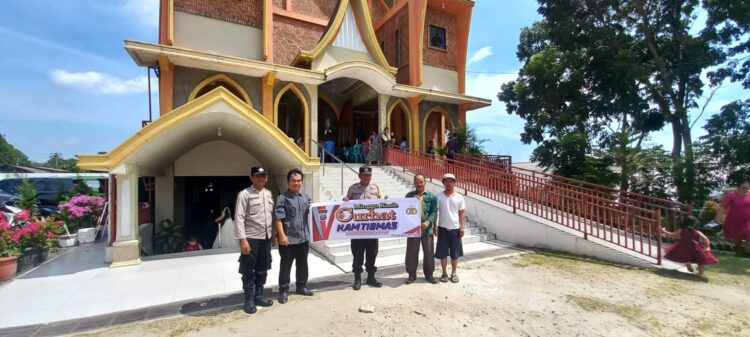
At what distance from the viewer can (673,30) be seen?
13.5 m

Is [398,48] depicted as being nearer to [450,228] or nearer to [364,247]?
[450,228]

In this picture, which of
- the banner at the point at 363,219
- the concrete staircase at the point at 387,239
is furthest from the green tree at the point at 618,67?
the banner at the point at 363,219

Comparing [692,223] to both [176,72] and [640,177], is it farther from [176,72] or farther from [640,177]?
[176,72]

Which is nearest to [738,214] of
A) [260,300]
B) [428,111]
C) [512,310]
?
[512,310]

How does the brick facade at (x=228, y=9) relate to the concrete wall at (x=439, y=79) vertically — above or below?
above

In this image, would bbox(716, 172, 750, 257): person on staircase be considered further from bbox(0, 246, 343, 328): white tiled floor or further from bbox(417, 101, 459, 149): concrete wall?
bbox(417, 101, 459, 149): concrete wall

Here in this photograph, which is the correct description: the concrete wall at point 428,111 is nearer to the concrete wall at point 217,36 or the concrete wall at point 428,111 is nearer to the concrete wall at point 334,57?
the concrete wall at point 334,57

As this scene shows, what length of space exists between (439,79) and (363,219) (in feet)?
40.6

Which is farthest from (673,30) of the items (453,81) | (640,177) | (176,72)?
(176,72)

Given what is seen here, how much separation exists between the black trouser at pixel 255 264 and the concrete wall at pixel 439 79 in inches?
496

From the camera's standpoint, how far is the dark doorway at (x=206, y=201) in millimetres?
11852

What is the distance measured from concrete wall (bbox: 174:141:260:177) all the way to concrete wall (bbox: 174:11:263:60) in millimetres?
3392

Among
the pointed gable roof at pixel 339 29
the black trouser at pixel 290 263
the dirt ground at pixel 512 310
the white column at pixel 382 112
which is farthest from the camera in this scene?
the white column at pixel 382 112

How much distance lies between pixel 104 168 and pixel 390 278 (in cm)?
515
